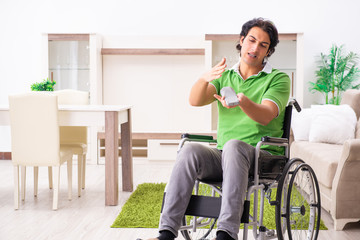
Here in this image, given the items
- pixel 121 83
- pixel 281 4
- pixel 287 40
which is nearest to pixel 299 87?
pixel 287 40

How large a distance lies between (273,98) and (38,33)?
4.18 meters

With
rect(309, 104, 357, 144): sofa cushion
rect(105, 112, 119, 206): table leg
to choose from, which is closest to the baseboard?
rect(105, 112, 119, 206): table leg

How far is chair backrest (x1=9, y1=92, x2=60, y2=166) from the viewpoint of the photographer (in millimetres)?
3150

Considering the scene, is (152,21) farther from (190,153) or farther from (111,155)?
(190,153)

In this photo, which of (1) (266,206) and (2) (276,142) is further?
(1) (266,206)

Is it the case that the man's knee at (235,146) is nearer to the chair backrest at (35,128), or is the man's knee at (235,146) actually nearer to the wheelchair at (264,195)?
the wheelchair at (264,195)

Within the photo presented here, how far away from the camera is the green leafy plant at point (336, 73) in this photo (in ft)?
16.5

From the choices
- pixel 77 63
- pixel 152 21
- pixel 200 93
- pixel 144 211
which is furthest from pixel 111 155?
pixel 152 21

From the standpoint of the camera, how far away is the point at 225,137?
2.26m

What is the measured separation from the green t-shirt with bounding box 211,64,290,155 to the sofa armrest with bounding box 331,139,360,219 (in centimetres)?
58

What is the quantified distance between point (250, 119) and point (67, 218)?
1.46 metres

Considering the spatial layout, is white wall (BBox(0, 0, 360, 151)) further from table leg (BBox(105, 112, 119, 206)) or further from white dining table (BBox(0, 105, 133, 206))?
table leg (BBox(105, 112, 119, 206))

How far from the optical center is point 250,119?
219 centimetres

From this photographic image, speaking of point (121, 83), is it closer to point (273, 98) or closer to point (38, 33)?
point (38, 33)
